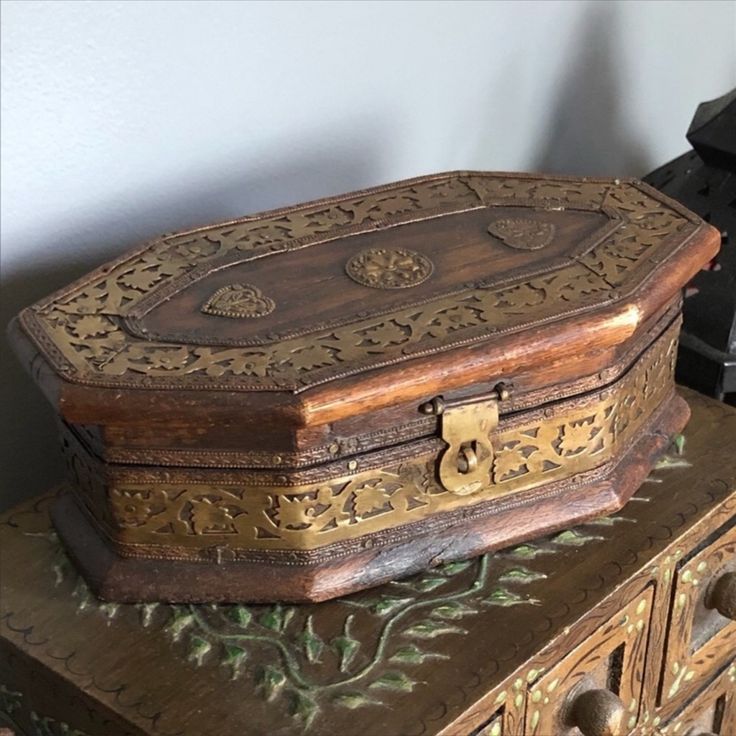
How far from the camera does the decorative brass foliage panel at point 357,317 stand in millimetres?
832

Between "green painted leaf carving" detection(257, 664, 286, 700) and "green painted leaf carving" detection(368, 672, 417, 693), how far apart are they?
7cm

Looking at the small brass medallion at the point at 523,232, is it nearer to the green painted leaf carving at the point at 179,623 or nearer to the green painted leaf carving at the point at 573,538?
the green painted leaf carving at the point at 573,538

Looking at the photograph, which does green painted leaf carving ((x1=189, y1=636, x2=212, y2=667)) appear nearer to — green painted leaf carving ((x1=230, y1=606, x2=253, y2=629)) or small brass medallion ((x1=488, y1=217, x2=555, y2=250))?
green painted leaf carving ((x1=230, y1=606, x2=253, y2=629))

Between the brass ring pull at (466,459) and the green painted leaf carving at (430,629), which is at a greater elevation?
the brass ring pull at (466,459)

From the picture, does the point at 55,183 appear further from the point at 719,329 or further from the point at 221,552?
the point at 719,329

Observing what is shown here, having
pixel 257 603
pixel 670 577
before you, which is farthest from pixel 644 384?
pixel 257 603

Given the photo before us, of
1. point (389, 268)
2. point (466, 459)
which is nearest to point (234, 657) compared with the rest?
point (466, 459)

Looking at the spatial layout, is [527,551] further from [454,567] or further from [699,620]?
[699,620]

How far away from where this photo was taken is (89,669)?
83cm

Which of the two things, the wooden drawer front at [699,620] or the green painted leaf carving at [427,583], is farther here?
the wooden drawer front at [699,620]

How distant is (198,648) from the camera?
2.78 ft

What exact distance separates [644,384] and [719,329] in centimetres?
27

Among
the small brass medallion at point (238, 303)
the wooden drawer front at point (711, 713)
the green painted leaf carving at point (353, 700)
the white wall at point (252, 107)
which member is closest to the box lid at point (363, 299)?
the small brass medallion at point (238, 303)
